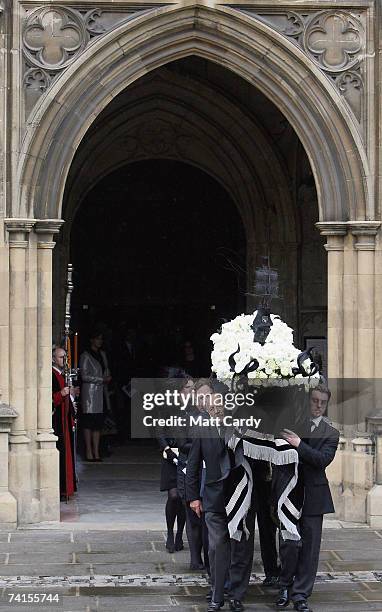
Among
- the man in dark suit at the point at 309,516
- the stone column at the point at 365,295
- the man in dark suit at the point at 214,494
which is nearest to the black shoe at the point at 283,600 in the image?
the man in dark suit at the point at 309,516

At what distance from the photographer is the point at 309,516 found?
34.7 feet

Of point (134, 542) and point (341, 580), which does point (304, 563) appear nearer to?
point (341, 580)

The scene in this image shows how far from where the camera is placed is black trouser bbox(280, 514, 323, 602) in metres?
10.5

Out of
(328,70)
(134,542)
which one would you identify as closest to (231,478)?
(134,542)

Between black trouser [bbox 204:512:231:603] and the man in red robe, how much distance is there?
14.2 ft

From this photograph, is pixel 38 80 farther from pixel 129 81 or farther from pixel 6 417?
pixel 6 417

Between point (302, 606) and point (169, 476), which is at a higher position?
point (169, 476)

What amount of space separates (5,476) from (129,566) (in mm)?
2098

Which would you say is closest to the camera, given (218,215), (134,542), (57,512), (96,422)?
(134,542)

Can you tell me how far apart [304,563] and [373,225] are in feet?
14.6

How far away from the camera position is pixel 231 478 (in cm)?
1074

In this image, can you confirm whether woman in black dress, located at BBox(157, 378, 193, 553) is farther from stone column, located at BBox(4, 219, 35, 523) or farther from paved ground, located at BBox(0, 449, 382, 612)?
stone column, located at BBox(4, 219, 35, 523)

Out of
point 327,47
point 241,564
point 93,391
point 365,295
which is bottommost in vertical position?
point 241,564

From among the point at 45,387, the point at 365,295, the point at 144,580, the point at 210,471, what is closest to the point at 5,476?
the point at 45,387
